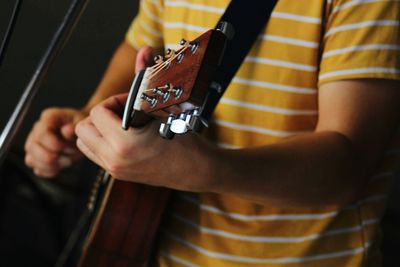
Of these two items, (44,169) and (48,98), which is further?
(48,98)

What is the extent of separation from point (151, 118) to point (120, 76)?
0.45 metres

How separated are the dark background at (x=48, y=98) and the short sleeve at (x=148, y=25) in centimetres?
2

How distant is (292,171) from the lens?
2.13 feet

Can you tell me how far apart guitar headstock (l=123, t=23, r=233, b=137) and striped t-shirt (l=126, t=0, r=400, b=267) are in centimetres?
22

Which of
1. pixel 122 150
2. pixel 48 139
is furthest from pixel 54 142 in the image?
pixel 122 150

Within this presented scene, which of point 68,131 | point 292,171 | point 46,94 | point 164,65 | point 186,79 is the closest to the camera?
point 186,79

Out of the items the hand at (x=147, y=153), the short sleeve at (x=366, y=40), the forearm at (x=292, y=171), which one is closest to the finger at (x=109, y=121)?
the hand at (x=147, y=153)

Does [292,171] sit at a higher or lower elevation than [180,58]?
lower

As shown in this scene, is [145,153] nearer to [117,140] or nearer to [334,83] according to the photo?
[117,140]

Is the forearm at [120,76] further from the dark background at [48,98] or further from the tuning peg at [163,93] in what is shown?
the tuning peg at [163,93]

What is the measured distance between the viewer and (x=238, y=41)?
28.2 inches

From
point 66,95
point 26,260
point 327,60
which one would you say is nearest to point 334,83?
point 327,60

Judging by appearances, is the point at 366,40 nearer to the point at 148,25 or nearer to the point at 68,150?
the point at 148,25

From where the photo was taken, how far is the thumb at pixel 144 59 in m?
0.69
